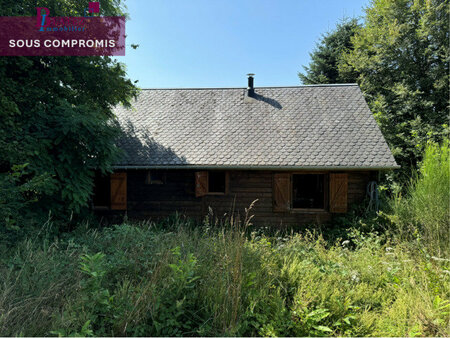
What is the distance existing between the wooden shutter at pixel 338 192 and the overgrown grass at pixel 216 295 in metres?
3.75

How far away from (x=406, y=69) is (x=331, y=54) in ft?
16.3

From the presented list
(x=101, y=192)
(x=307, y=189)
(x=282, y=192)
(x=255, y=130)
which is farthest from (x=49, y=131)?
(x=307, y=189)

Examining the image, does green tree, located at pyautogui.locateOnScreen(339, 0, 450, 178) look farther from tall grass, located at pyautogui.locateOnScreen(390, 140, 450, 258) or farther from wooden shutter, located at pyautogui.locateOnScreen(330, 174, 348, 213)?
tall grass, located at pyautogui.locateOnScreen(390, 140, 450, 258)

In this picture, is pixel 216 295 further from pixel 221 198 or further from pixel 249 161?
pixel 221 198

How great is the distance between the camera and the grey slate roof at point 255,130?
7898 millimetres

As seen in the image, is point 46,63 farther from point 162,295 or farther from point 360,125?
point 360,125

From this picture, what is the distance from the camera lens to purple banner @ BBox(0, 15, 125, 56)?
5.30 metres

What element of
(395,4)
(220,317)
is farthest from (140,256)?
(395,4)

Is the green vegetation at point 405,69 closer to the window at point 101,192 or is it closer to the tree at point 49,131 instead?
the window at point 101,192

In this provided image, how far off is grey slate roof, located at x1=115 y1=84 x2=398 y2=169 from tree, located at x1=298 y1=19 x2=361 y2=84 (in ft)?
26.9

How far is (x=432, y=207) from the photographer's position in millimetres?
4949

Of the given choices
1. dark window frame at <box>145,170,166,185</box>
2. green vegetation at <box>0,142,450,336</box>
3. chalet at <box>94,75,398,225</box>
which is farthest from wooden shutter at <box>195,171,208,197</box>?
green vegetation at <box>0,142,450,336</box>

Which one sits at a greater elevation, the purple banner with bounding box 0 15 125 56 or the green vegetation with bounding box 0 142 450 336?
the purple banner with bounding box 0 15 125 56

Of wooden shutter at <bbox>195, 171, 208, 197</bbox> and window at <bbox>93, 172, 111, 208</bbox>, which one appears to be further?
window at <bbox>93, 172, 111, 208</bbox>
